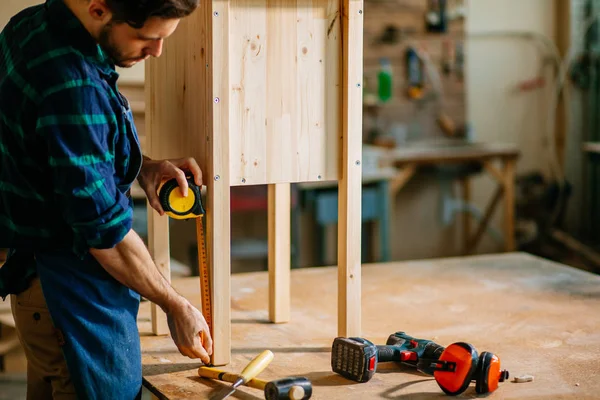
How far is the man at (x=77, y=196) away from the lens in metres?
1.56

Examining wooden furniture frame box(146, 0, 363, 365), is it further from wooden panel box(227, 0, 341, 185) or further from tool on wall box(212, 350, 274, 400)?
tool on wall box(212, 350, 274, 400)

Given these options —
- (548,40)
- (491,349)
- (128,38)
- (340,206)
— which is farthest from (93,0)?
(548,40)

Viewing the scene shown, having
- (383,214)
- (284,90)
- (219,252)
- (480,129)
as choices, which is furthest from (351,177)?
(480,129)

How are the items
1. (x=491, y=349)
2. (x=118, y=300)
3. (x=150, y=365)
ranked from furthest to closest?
(x=491, y=349) → (x=150, y=365) → (x=118, y=300)

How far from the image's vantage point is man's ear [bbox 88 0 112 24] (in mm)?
1568

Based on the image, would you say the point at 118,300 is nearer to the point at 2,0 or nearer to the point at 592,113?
the point at 2,0

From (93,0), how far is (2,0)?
1.96 meters

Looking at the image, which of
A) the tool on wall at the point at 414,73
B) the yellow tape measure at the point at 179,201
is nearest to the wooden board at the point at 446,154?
the tool on wall at the point at 414,73

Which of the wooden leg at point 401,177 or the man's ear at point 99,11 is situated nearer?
the man's ear at point 99,11

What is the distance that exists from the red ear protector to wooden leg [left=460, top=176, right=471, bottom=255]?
454cm

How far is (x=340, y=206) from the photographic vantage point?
216 centimetres

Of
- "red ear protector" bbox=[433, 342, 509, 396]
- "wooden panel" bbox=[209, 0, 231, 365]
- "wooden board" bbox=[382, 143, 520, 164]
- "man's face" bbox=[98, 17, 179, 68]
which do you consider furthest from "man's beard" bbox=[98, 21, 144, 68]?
"wooden board" bbox=[382, 143, 520, 164]

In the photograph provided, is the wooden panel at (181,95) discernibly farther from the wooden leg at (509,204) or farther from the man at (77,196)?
the wooden leg at (509,204)

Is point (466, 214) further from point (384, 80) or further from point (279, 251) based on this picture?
point (279, 251)
